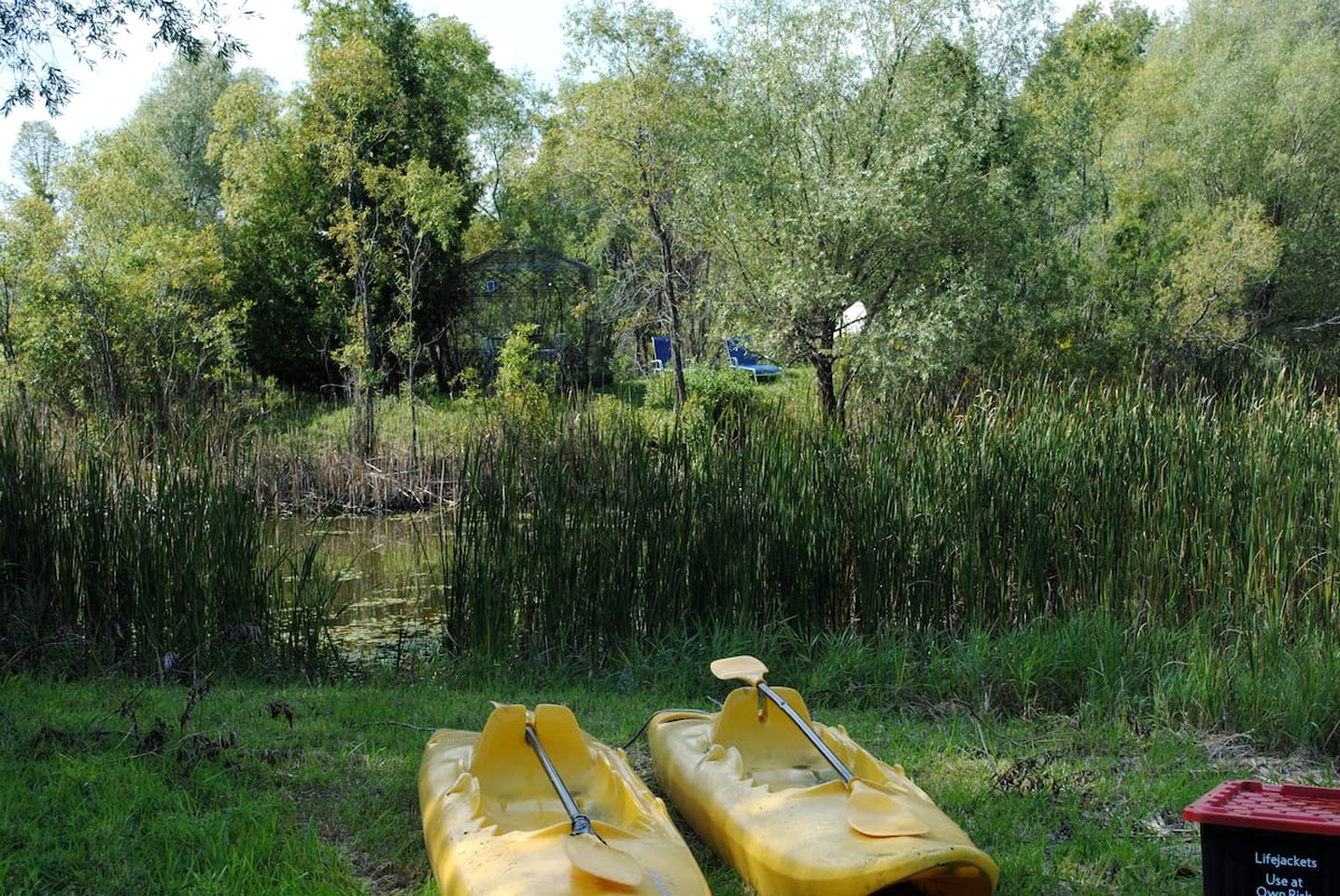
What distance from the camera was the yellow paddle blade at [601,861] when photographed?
80.7 inches

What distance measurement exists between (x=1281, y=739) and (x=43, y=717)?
431 cm

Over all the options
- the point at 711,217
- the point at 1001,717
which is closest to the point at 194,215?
the point at 711,217

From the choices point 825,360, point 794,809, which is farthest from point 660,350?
point 794,809

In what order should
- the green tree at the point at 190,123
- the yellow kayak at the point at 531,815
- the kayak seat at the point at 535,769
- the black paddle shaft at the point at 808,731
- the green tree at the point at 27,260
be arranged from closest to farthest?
the yellow kayak at the point at 531,815 → the black paddle shaft at the point at 808,731 → the kayak seat at the point at 535,769 → the green tree at the point at 27,260 → the green tree at the point at 190,123

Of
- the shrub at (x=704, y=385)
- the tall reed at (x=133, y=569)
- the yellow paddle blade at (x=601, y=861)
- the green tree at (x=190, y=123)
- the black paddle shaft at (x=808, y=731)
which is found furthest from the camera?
the green tree at (x=190, y=123)

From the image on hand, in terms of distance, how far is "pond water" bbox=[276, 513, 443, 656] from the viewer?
570 centimetres

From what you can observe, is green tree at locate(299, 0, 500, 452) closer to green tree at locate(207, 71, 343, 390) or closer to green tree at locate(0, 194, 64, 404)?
green tree at locate(207, 71, 343, 390)

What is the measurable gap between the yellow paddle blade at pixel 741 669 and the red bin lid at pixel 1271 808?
139 centimetres

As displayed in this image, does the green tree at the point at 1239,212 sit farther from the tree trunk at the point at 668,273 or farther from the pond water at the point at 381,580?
the pond water at the point at 381,580

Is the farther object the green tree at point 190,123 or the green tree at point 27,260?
the green tree at point 190,123

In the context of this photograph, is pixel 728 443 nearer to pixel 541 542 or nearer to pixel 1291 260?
pixel 541 542

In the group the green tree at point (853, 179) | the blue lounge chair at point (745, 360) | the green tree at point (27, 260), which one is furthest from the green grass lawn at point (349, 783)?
the green tree at point (27, 260)

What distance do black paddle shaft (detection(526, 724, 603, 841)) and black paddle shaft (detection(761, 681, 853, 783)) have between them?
0.05 meters

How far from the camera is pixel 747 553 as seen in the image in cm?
496
